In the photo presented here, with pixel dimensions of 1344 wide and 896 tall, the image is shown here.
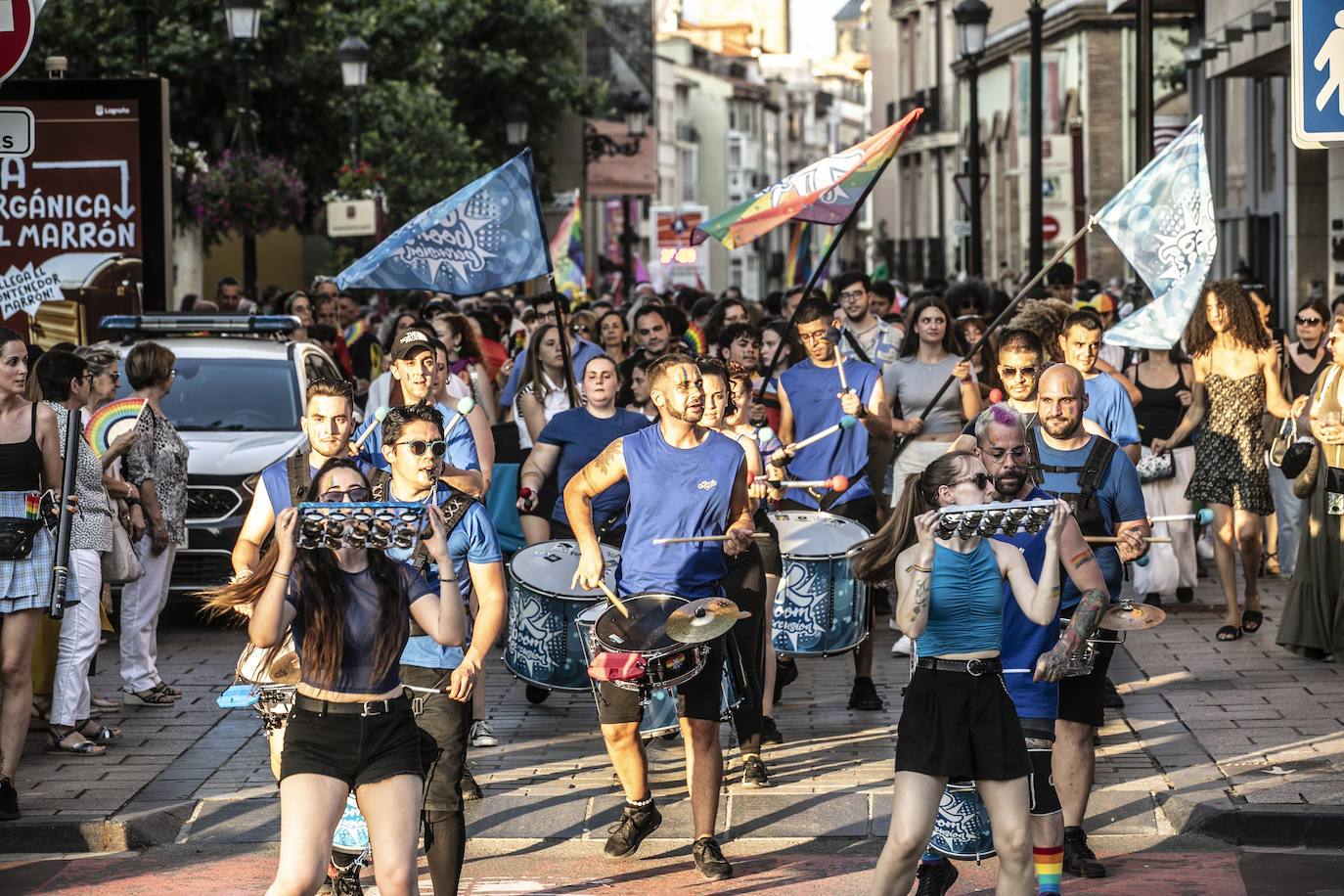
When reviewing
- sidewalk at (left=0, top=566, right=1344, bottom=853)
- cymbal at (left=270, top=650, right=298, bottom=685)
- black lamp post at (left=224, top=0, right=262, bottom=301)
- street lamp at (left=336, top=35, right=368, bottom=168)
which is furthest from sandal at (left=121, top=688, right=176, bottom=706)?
street lamp at (left=336, top=35, right=368, bottom=168)

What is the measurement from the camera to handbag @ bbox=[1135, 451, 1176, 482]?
40.4 feet

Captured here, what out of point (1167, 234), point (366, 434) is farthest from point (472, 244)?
point (1167, 234)

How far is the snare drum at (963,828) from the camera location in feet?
19.2

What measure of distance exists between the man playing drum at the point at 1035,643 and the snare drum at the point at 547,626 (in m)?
2.71

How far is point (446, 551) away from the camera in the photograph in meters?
5.38

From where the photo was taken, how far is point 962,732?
5566 mm

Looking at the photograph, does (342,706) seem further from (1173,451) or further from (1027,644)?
(1173,451)

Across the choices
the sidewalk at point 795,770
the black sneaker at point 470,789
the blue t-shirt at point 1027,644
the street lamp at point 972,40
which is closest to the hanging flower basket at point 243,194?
the street lamp at point 972,40

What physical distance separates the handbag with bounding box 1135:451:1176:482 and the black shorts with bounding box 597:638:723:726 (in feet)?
19.2

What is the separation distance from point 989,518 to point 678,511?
200 cm

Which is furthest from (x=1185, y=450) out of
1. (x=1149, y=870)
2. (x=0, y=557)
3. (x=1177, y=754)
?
(x=0, y=557)

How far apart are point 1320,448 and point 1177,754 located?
252 cm

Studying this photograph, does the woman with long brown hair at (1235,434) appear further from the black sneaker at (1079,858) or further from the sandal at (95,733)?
the sandal at (95,733)

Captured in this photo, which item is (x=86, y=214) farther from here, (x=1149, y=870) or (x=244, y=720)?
(x=1149, y=870)
